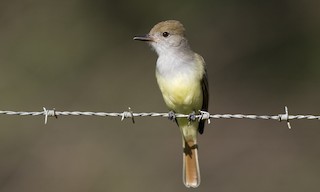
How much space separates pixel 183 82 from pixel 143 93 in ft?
17.0

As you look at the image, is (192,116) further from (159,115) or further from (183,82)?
(159,115)

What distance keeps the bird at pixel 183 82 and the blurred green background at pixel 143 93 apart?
268 cm

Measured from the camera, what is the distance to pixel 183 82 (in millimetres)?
6516

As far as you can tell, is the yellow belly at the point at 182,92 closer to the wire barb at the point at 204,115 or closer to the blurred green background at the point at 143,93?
the wire barb at the point at 204,115

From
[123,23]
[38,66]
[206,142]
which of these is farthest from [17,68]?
[206,142]

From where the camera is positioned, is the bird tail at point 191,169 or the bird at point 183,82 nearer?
the bird at point 183,82

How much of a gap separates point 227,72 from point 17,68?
288cm

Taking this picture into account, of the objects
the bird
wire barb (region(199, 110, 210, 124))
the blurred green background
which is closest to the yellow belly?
the bird

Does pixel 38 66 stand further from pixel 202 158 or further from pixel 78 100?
pixel 202 158

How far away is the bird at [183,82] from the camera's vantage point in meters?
6.50

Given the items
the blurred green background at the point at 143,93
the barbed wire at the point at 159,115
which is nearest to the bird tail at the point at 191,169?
the barbed wire at the point at 159,115

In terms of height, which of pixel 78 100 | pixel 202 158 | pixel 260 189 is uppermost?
pixel 78 100

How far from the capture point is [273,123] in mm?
11438

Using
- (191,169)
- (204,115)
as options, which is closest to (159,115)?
(204,115)
